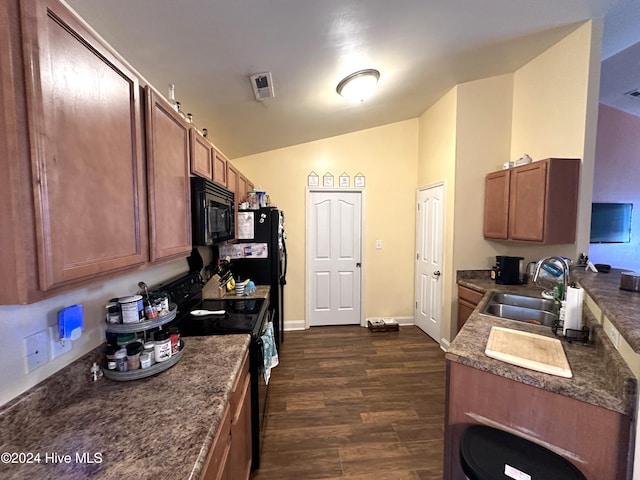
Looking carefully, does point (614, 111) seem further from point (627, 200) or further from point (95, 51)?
point (95, 51)

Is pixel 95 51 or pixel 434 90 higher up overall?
pixel 434 90

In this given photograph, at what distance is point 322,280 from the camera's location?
416cm

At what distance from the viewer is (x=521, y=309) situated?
2168 mm

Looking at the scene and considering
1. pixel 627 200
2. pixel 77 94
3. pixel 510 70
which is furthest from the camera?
pixel 627 200

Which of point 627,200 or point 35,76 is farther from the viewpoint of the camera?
point 627,200

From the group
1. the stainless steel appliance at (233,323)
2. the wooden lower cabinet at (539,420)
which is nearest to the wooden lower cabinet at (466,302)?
the wooden lower cabinet at (539,420)

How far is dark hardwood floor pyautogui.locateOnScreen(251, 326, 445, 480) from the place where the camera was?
5.89 ft

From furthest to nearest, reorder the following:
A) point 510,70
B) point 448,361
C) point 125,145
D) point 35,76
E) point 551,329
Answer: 1. point 510,70
2. point 551,329
3. point 448,361
4. point 125,145
5. point 35,76

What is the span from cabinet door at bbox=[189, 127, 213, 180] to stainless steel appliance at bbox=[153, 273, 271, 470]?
0.76 meters

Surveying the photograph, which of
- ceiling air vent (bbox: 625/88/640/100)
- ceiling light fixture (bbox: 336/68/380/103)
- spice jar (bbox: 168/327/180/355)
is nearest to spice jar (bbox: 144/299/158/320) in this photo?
spice jar (bbox: 168/327/180/355)

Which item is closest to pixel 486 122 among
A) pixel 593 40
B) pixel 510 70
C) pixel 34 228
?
pixel 510 70

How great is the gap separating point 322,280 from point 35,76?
3.72 meters

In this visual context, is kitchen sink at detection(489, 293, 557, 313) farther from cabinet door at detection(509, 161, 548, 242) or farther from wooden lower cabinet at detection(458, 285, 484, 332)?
cabinet door at detection(509, 161, 548, 242)

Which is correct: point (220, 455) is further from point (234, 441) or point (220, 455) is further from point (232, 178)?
point (232, 178)
